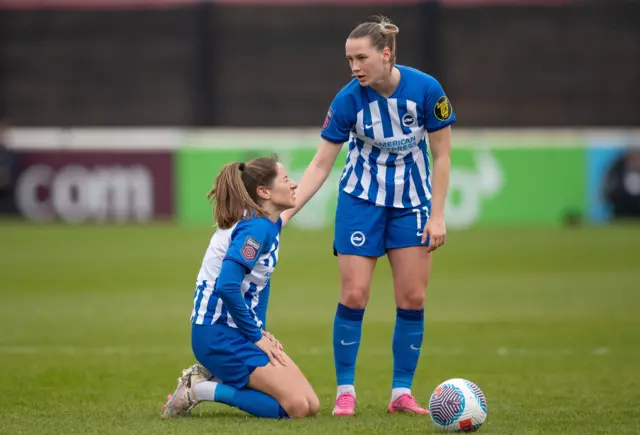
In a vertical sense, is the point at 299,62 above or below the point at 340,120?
below

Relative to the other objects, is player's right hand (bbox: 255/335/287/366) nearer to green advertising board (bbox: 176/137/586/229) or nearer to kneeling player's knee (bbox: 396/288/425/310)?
kneeling player's knee (bbox: 396/288/425/310)

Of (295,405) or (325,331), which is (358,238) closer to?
(295,405)

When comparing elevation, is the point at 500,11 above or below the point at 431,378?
above

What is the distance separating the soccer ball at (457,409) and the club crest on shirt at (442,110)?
4.87 ft

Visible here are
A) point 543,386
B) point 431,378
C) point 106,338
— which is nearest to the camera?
point 543,386

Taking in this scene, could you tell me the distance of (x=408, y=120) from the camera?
21.1ft

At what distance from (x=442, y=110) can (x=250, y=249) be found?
1327 mm

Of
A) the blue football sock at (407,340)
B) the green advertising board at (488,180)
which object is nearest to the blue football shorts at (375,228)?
the blue football sock at (407,340)

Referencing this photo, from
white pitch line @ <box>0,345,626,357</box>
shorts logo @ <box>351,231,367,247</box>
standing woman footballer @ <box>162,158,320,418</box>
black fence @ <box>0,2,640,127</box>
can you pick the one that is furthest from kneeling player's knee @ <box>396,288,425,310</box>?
black fence @ <box>0,2,640,127</box>

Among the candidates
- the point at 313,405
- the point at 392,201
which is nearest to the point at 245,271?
the point at 313,405

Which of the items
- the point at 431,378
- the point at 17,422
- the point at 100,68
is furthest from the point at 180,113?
the point at 17,422

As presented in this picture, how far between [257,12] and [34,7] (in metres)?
4.24

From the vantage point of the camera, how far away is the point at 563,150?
21.1 meters

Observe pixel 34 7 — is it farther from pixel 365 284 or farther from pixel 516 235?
pixel 365 284
